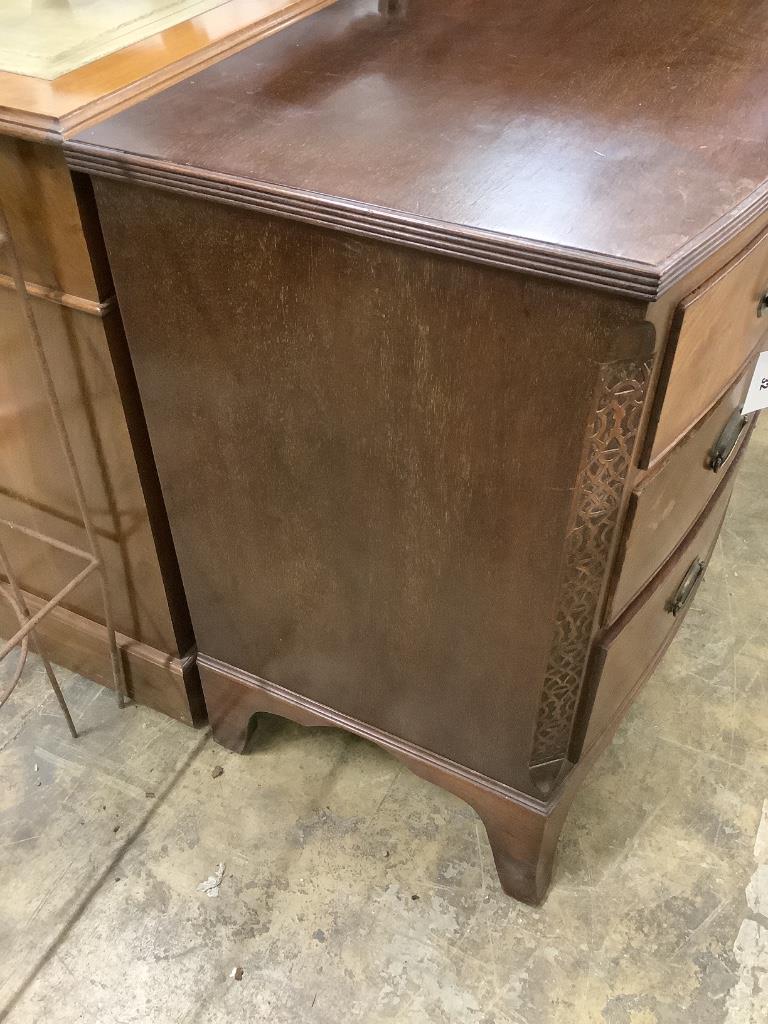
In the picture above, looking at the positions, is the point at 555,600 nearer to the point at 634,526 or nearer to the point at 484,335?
the point at 634,526

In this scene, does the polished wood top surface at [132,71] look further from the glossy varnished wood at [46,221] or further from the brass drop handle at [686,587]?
the brass drop handle at [686,587]

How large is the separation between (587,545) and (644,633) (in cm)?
31

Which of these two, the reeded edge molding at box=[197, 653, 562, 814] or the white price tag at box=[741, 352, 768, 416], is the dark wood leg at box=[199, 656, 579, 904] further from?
the white price tag at box=[741, 352, 768, 416]

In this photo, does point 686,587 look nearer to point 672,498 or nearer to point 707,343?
point 672,498

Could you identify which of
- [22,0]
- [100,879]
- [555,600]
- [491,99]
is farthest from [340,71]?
[100,879]

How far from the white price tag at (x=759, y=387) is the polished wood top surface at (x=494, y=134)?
319 millimetres

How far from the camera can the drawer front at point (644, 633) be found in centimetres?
97

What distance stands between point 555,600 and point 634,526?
105mm

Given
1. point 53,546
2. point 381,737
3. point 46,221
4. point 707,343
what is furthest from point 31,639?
point 707,343

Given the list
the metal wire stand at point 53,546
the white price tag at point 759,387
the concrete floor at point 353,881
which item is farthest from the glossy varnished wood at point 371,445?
the white price tag at point 759,387

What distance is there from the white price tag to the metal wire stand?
2.72ft

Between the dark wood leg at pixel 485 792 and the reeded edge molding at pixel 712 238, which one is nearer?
the reeded edge molding at pixel 712 238

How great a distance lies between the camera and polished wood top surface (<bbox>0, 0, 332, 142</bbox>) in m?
0.83

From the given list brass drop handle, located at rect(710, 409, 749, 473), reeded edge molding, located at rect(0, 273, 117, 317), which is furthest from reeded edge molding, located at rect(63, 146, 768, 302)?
brass drop handle, located at rect(710, 409, 749, 473)
